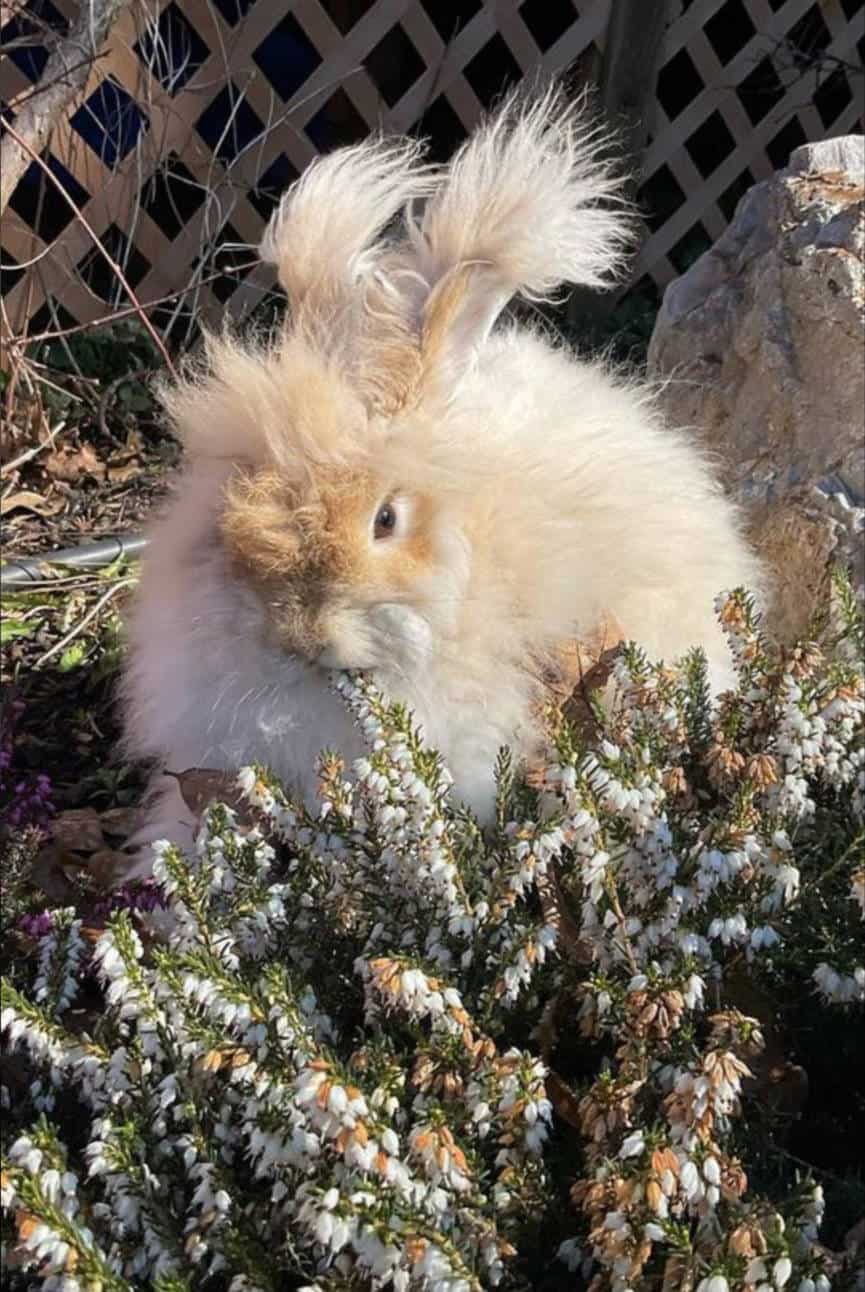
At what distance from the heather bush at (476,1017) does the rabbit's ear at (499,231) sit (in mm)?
543

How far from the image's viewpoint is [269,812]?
5.93 feet

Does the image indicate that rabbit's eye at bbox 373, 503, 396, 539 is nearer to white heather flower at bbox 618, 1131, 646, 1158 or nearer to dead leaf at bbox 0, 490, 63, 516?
white heather flower at bbox 618, 1131, 646, 1158

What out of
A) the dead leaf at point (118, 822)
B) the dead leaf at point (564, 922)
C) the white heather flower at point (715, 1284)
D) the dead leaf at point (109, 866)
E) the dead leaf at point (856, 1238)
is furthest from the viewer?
the dead leaf at point (118, 822)

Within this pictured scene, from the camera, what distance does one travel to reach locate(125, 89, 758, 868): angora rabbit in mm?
1906

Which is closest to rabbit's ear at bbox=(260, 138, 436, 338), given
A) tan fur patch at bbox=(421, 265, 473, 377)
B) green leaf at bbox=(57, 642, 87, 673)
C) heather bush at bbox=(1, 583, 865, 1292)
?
tan fur patch at bbox=(421, 265, 473, 377)

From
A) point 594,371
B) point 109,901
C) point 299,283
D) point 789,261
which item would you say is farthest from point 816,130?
point 109,901

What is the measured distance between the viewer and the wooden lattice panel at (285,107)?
4.43 m

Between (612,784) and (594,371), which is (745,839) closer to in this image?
(612,784)

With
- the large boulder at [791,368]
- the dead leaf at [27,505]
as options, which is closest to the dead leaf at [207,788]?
the large boulder at [791,368]

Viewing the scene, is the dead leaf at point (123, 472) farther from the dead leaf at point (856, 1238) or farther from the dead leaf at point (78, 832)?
the dead leaf at point (856, 1238)

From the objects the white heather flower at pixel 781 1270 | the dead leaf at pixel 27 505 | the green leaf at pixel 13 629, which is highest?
the white heather flower at pixel 781 1270

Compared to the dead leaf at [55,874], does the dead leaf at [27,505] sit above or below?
below

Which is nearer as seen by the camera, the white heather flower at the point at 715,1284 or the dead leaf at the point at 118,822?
the white heather flower at the point at 715,1284

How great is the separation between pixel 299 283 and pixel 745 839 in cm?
103
